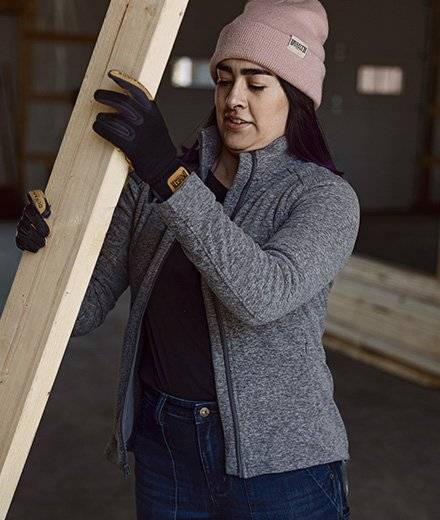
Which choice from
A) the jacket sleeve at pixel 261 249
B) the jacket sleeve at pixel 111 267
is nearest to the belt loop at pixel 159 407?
the jacket sleeve at pixel 111 267

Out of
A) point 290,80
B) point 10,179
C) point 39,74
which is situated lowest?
point 290,80

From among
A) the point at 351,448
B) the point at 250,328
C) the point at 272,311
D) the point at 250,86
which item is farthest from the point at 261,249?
the point at 351,448

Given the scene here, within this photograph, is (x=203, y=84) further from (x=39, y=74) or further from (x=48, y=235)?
(x=48, y=235)

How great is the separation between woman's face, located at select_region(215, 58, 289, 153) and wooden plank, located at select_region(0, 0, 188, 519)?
0.29 metres

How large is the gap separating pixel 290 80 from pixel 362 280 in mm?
4539

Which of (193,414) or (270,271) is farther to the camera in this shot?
(193,414)

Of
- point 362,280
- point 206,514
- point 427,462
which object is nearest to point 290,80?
point 206,514

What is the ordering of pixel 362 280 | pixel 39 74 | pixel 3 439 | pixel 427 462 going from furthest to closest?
pixel 39 74
pixel 362 280
pixel 427 462
pixel 3 439

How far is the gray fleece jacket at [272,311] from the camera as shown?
1.47m

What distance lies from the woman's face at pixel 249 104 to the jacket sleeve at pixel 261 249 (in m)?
0.15

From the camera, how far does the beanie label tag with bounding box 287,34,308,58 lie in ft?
5.24

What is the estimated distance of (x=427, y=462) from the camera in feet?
13.8

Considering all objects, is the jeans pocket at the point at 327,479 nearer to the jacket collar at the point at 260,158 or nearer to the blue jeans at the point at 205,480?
the blue jeans at the point at 205,480

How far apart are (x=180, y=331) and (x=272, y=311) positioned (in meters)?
0.30
